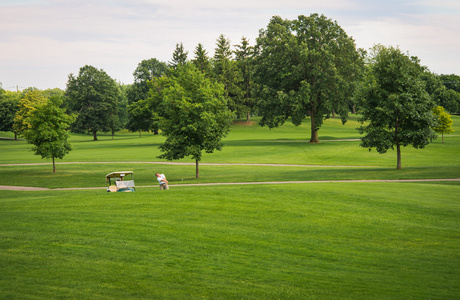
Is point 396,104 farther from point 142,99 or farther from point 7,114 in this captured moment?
point 7,114

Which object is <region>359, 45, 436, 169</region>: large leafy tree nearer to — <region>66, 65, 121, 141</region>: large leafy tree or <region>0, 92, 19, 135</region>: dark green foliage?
<region>66, 65, 121, 141</region>: large leafy tree

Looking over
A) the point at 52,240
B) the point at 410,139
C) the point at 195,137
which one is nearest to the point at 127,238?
the point at 52,240

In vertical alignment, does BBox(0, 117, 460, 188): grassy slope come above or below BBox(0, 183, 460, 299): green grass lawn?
below

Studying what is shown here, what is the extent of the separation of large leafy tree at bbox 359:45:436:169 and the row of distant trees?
0.27ft

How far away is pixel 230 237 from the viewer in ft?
43.4

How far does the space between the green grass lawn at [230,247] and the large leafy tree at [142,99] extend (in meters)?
31.8

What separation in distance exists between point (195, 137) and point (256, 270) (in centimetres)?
2501

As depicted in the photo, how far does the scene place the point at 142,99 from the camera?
9450cm

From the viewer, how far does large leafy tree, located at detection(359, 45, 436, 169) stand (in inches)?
1316

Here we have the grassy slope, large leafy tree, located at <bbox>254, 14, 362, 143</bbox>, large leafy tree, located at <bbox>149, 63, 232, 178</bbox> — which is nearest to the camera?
the grassy slope

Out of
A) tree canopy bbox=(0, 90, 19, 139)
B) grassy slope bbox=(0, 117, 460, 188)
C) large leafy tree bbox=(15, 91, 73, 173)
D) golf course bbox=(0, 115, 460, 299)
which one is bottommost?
grassy slope bbox=(0, 117, 460, 188)

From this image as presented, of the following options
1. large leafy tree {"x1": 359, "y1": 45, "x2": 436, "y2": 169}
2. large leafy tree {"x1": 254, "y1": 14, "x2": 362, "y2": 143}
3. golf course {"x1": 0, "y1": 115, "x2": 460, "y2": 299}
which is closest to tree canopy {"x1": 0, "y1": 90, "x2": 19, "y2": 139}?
large leafy tree {"x1": 254, "y1": 14, "x2": 362, "y2": 143}

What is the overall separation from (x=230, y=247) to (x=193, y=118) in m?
23.1

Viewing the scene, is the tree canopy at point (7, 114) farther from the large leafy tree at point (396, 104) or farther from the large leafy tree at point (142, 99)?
the large leafy tree at point (396, 104)
